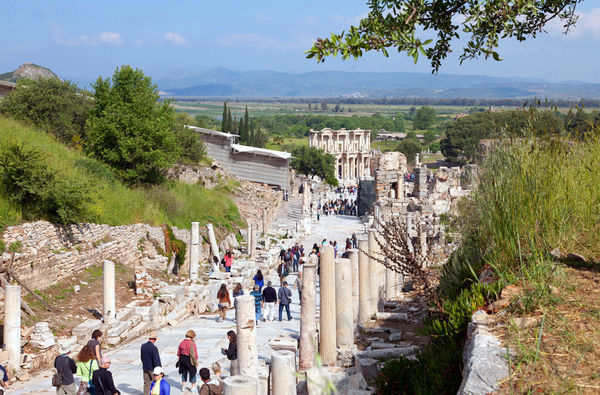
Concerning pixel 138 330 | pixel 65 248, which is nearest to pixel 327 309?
pixel 138 330

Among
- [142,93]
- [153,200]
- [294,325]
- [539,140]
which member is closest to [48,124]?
[142,93]

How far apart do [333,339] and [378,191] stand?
3559cm

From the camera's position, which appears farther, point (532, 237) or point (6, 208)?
point (6, 208)

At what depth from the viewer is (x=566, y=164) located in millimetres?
8359

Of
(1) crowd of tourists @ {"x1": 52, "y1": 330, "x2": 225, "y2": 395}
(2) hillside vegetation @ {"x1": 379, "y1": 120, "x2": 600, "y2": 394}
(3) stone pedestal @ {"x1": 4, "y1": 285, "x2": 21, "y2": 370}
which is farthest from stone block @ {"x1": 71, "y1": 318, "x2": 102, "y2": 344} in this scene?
(2) hillside vegetation @ {"x1": 379, "y1": 120, "x2": 600, "y2": 394}

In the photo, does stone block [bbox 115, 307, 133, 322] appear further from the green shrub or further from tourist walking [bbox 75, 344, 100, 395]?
tourist walking [bbox 75, 344, 100, 395]

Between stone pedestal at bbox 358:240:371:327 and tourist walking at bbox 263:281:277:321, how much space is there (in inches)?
131

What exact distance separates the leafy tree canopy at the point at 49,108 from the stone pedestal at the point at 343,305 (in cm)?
2088

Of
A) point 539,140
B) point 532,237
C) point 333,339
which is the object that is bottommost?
point 333,339

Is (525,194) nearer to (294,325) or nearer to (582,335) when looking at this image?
(582,335)

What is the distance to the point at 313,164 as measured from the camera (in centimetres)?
7994

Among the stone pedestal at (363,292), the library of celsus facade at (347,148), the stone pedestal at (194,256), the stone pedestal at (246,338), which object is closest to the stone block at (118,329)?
the stone pedestal at (363,292)

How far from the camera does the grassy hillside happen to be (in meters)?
19.0

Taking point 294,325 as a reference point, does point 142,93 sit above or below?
above
